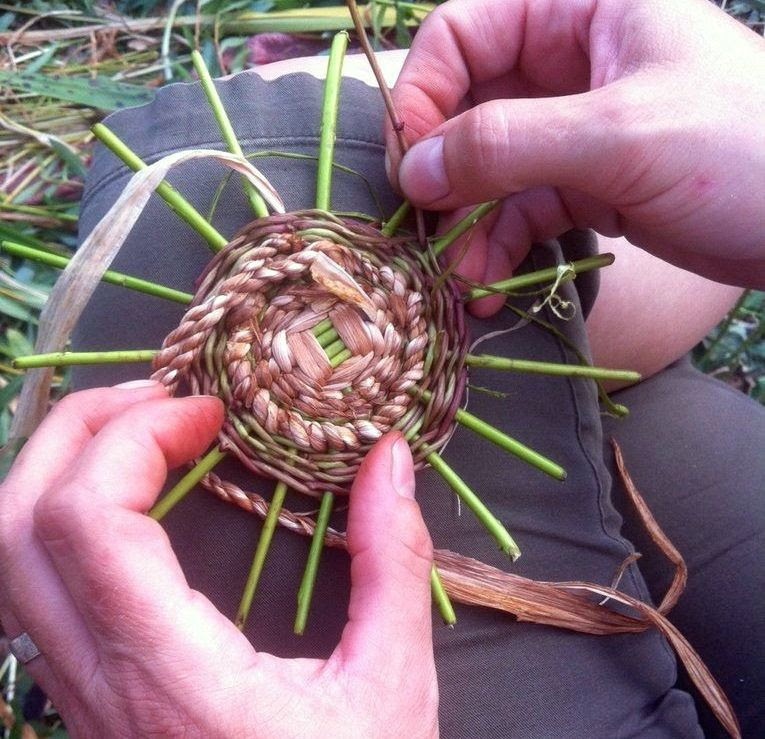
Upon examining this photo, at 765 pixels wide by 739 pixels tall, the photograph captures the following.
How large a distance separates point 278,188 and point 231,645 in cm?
36

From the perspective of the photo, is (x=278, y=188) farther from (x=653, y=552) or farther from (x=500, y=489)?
(x=653, y=552)

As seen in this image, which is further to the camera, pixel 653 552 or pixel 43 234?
pixel 43 234

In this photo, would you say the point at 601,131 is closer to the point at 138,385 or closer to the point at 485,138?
the point at 485,138

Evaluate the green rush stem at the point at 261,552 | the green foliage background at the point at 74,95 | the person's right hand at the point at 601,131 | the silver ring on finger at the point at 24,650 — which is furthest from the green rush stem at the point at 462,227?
the green foliage background at the point at 74,95

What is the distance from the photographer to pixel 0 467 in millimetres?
588

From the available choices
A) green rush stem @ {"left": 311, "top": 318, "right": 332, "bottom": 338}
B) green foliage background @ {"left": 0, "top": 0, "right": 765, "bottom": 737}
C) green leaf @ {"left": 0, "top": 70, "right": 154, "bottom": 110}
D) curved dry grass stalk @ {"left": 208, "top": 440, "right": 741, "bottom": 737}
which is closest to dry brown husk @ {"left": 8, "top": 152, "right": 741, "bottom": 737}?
curved dry grass stalk @ {"left": 208, "top": 440, "right": 741, "bottom": 737}

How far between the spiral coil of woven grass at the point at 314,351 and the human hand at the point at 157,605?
0.04 meters

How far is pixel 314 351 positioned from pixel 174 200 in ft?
0.49

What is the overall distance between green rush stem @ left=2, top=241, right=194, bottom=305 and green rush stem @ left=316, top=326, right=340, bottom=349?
10cm

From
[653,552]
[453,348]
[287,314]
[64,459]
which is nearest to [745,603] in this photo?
[653,552]

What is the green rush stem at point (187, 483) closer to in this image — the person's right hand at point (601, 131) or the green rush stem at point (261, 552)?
the green rush stem at point (261, 552)

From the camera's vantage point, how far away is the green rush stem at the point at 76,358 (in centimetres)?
46

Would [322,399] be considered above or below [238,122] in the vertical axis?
below

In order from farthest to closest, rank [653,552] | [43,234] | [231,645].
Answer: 1. [43,234]
2. [653,552]
3. [231,645]
